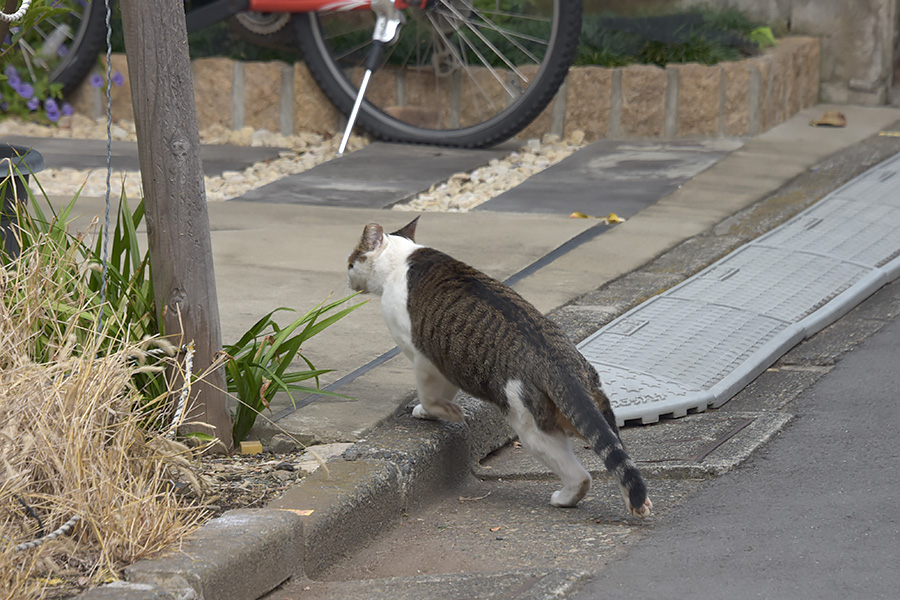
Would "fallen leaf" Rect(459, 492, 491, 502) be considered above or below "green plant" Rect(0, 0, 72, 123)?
below

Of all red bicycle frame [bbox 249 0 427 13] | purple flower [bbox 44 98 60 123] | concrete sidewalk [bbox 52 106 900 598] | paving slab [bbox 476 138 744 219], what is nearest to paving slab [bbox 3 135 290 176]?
purple flower [bbox 44 98 60 123]

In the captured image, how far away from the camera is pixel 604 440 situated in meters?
3.19

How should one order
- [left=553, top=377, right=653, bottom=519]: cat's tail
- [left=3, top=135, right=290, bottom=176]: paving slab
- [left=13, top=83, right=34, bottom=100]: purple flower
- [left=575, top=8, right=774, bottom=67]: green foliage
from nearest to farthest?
[left=553, top=377, right=653, bottom=519]: cat's tail < [left=3, top=135, right=290, bottom=176]: paving slab < [left=575, top=8, right=774, bottom=67]: green foliage < [left=13, top=83, right=34, bottom=100]: purple flower

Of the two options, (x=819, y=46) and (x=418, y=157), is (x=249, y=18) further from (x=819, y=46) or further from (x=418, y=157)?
(x=819, y=46)

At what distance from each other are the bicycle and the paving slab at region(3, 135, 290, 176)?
0.69 m

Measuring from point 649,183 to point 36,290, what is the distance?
4.50 meters

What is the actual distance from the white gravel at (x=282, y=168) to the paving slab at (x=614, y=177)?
8.5 inches

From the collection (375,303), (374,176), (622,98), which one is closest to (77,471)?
(375,303)

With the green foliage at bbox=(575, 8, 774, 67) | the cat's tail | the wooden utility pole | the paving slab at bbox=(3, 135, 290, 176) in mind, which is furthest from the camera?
the green foliage at bbox=(575, 8, 774, 67)

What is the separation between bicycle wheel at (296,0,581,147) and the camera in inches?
320

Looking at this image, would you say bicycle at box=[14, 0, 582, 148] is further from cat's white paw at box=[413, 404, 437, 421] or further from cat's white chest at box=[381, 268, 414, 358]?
cat's white paw at box=[413, 404, 437, 421]

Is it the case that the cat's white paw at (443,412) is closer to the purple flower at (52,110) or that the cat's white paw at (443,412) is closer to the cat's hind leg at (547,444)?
the cat's hind leg at (547,444)

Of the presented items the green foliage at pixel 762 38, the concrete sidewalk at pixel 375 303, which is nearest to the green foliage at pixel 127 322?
the concrete sidewalk at pixel 375 303

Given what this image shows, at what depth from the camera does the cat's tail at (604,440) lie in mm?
3176
